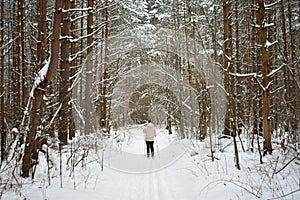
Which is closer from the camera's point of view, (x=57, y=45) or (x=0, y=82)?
(x=57, y=45)

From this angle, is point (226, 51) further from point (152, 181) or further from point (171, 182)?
point (152, 181)

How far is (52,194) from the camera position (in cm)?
529

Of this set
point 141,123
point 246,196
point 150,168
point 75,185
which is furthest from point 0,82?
point 141,123

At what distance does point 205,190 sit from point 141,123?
88.7ft

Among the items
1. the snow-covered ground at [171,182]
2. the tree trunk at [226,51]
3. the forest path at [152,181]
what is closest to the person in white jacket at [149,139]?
the forest path at [152,181]

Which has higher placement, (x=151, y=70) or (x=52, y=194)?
(x=151, y=70)

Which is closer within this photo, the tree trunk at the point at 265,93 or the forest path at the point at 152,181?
the forest path at the point at 152,181

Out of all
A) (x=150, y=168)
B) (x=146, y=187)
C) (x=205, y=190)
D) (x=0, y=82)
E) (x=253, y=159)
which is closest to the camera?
(x=205, y=190)

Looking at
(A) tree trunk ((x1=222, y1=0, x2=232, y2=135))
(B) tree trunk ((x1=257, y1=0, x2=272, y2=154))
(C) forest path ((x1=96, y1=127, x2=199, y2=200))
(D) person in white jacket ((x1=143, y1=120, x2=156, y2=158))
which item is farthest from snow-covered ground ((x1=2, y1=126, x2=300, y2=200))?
(D) person in white jacket ((x1=143, y1=120, x2=156, y2=158))

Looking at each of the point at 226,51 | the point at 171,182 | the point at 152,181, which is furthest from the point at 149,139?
the point at 226,51

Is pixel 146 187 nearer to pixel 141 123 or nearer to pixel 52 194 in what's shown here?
pixel 52 194

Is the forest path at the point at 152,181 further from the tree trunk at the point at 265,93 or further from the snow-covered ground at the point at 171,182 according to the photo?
the tree trunk at the point at 265,93

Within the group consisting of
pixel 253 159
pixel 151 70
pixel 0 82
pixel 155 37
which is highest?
pixel 155 37

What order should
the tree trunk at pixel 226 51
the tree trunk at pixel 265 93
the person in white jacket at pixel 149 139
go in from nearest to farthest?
the tree trunk at pixel 226 51
the tree trunk at pixel 265 93
the person in white jacket at pixel 149 139
